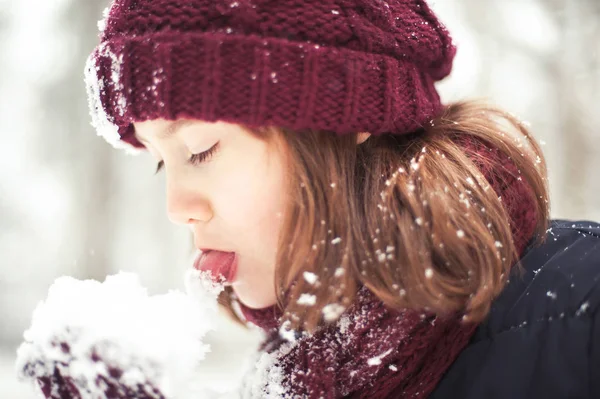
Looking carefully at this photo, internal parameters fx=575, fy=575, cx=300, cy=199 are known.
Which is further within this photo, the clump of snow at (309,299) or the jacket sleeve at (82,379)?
the clump of snow at (309,299)

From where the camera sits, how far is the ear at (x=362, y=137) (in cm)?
111

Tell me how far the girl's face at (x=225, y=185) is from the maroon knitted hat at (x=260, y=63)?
0.04 metres

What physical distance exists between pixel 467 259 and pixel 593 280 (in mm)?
217

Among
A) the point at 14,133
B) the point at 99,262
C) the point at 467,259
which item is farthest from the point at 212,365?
the point at 467,259


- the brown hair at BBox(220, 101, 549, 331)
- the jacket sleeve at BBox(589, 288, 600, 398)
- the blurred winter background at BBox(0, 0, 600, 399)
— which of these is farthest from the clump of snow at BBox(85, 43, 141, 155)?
the blurred winter background at BBox(0, 0, 600, 399)

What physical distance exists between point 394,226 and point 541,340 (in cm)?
31

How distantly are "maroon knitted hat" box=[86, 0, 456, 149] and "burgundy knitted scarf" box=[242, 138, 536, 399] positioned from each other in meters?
0.26

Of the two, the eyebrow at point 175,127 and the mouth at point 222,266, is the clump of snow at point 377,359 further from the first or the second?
the eyebrow at point 175,127

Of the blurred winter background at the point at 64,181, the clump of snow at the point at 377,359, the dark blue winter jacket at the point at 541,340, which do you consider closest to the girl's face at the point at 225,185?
the clump of snow at the point at 377,359

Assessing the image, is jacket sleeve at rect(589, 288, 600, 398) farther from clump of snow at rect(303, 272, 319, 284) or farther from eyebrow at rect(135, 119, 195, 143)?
eyebrow at rect(135, 119, 195, 143)

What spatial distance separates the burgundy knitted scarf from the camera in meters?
1.00

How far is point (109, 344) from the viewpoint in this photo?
0.97m

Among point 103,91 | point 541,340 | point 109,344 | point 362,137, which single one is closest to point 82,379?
point 109,344

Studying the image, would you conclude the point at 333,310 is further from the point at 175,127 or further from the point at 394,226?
the point at 175,127
